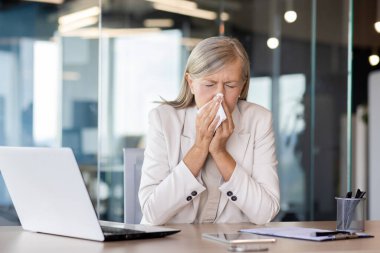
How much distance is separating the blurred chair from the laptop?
1.81 feet

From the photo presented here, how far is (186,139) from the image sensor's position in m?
2.75

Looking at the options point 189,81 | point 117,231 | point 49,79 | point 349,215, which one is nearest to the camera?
point 117,231

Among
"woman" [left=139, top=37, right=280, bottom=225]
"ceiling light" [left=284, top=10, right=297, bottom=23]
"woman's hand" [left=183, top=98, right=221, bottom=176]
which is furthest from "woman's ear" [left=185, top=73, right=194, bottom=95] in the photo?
"ceiling light" [left=284, top=10, right=297, bottom=23]

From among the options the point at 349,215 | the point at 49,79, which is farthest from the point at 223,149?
the point at 49,79

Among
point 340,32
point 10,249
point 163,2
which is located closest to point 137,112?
point 163,2

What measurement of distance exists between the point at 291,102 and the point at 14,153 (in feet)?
13.0

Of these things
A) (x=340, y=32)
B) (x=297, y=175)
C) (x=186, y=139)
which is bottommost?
(x=297, y=175)

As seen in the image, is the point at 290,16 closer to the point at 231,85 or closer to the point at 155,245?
the point at 231,85

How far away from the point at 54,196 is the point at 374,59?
426cm

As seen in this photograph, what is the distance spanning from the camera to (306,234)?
Answer: 2115 mm

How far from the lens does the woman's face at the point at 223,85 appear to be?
2625 mm

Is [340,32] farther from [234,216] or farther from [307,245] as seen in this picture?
[307,245]

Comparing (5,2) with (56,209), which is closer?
(56,209)

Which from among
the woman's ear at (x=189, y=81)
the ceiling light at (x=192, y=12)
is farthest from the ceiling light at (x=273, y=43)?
the woman's ear at (x=189, y=81)
